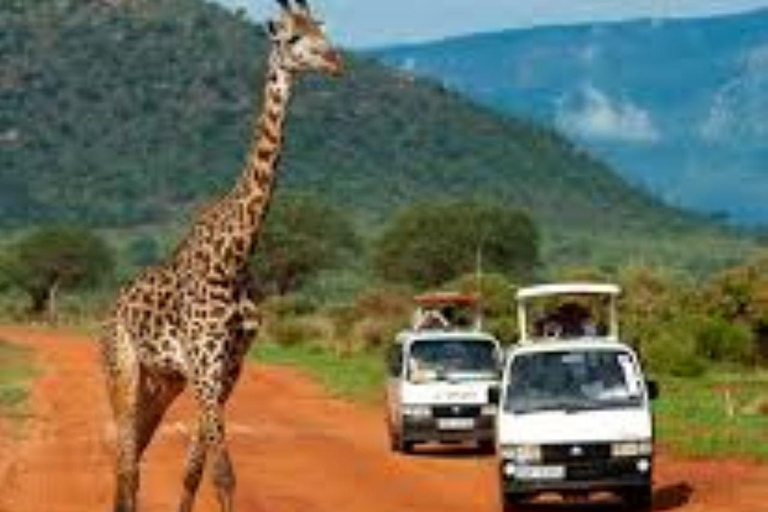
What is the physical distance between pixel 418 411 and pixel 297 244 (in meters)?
79.8

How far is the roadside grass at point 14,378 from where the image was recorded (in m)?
40.3

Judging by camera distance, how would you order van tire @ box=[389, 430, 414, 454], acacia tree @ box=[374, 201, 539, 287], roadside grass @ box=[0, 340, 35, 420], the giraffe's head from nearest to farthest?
the giraffe's head < van tire @ box=[389, 430, 414, 454] < roadside grass @ box=[0, 340, 35, 420] < acacia tree @ box=[374, 201, 539, 287]

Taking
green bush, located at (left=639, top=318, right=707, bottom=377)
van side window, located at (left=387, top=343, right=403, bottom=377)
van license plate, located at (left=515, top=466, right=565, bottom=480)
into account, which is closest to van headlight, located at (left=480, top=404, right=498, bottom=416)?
van side window, located at (left=387, top=343, right=403, bottom=377)

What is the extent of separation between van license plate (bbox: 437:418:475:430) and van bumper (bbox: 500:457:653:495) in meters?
8.83

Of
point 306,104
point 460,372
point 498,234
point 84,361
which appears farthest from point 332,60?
point 306,104

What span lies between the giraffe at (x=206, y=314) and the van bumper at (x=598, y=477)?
5.00 metres

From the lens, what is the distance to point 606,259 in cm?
13775

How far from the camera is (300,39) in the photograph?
16422 mm

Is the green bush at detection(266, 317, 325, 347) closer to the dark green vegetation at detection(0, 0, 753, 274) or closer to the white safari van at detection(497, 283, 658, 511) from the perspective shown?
the dark green vegetation at detection(0, 0, 753, 274)

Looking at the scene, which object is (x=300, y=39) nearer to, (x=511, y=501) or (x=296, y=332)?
(x=511, y=501)

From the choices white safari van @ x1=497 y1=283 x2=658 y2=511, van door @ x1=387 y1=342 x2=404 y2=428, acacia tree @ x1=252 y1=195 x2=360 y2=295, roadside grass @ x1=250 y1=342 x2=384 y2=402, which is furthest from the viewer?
acacia tree @ x1=252 y1=195 x2=360 y2=295

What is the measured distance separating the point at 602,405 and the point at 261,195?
620 cm

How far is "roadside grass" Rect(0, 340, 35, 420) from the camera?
132 feet

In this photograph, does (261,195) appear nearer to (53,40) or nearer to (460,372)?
(460,372)
